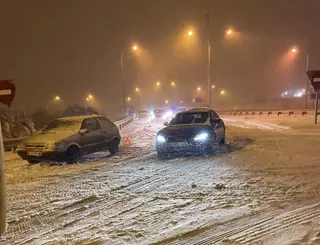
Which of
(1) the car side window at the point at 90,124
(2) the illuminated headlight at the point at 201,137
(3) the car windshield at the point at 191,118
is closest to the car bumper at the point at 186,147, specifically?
(2) the illuminated headlight at the point at 201,137

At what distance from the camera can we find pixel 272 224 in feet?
16.2

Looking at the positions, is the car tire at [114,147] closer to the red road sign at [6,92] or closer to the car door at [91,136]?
the car door at [91,136]

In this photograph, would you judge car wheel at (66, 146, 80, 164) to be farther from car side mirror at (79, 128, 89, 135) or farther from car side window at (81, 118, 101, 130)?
car side window at (81, 118, 101, 130)

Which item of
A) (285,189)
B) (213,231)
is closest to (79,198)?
(213,231)

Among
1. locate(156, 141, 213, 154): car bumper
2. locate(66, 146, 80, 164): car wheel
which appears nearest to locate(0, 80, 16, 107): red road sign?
locate(66, 146, 80, 164): car wheel

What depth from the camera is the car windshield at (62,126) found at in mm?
11354

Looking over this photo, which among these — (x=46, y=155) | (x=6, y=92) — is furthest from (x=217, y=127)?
(x=6, y=92)

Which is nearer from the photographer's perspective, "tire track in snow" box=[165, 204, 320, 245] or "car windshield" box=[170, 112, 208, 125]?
"tire track in snow" box=[165, 204, 320, 245]

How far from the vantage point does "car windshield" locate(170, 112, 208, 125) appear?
501 inches

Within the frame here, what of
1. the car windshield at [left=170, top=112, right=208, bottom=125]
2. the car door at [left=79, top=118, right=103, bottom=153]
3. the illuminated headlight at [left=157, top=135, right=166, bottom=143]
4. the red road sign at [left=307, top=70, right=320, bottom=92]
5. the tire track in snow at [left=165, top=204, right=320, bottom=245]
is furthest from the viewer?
the red road sign at [left=307, top=70, right=320, bottom=92]

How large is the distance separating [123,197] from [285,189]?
3.39 m

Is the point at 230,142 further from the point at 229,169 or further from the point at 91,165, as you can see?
the point at 91,165

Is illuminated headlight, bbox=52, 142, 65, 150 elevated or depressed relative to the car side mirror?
depressed

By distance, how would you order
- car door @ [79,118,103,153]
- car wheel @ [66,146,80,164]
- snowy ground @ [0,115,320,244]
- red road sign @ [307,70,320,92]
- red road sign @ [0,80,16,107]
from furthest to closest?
red road sign @ [307,70,320,92], car door @ [79,118,103,153], car wheel @ [66,146,80,164], red road sign @ [0,80,16,107], snowy ground @ [0,115,320,244]
